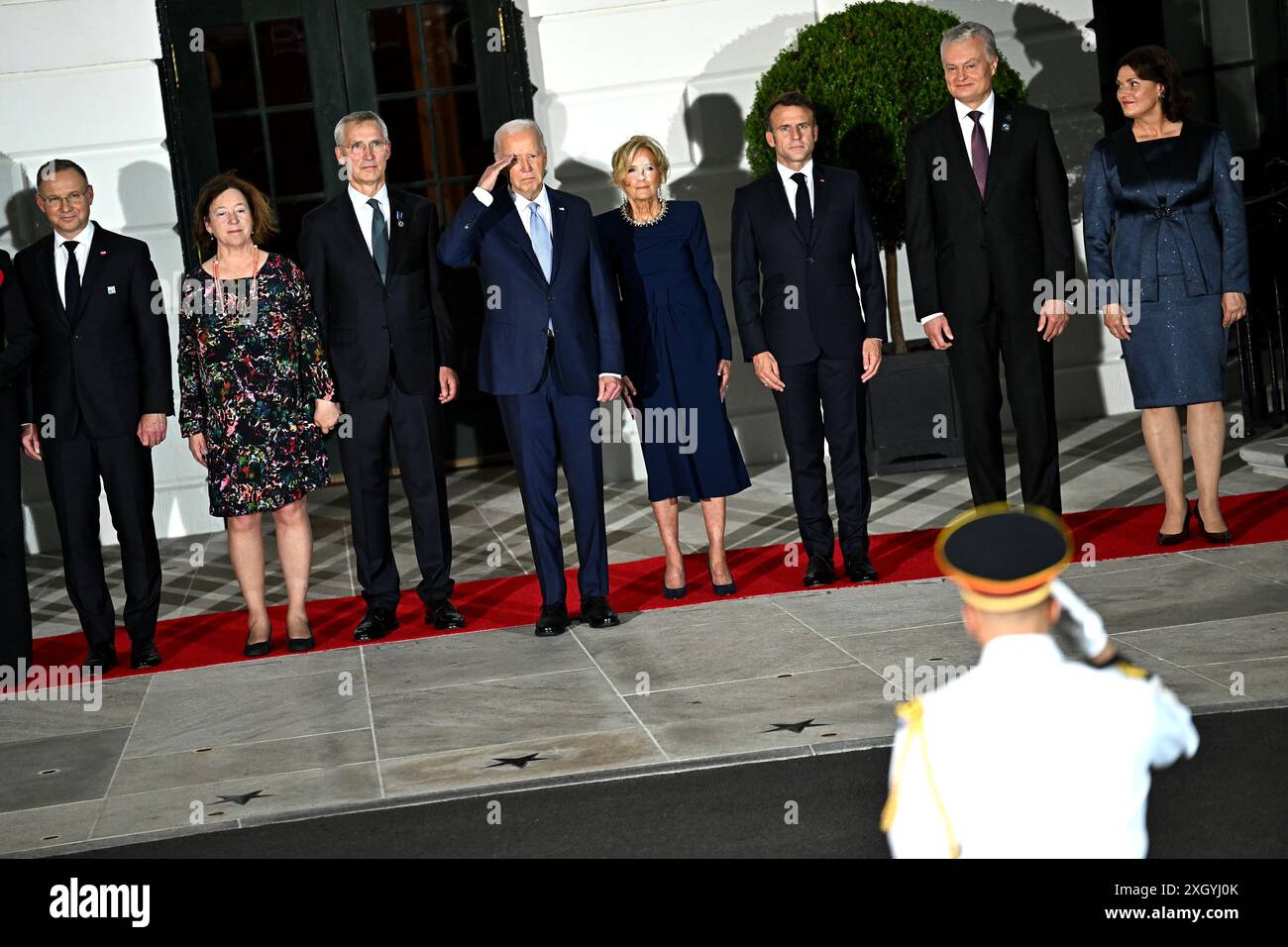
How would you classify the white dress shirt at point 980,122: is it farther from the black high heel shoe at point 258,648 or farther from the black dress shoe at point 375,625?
the black high heel shoe at point 258,648

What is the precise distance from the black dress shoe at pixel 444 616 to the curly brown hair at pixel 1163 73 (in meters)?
3.32

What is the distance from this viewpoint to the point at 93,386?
5.94m

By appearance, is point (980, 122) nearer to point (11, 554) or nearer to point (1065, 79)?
point (1065, 79)

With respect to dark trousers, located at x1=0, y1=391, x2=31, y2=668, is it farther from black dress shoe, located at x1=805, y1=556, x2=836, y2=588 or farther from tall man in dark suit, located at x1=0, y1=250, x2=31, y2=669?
black dress shoe, located at x1=805, y1=556, x2=836, y2=588

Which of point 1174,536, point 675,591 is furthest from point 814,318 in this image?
point 1174,536

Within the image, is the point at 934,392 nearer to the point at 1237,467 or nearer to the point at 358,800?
the point at 1237,467

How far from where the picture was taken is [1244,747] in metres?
3.96

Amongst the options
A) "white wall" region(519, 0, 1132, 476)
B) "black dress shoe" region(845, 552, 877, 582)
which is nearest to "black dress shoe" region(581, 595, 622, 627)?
"black dress shoe" region(845, 552, 877, 582)

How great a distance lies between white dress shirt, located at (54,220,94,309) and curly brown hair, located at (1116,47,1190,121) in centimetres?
399

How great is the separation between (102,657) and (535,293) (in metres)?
2.19

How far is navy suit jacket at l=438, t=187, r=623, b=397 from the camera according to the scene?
19.2ft
